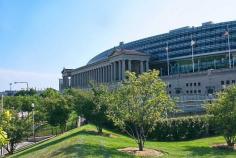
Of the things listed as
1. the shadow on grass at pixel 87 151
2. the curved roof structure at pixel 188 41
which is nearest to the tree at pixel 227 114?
the shadow on grass at pixel 87 151

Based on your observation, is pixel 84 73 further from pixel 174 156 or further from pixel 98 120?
pixel 174 156

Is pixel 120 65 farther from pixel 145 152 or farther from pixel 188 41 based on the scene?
pixel 145 152

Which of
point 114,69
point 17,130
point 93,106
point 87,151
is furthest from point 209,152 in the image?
point 114,69

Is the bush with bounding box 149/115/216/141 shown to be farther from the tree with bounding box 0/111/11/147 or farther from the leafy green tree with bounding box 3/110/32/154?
the tree with bounding box 0/111/11/147

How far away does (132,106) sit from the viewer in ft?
110

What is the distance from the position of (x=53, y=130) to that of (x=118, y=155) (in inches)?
1716

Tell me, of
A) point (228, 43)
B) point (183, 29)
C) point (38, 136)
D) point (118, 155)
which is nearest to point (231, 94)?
point (118, 155)

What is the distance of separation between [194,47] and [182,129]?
102m

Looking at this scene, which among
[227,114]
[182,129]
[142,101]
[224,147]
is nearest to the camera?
[142,101]

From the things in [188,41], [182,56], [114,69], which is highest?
[188,41]

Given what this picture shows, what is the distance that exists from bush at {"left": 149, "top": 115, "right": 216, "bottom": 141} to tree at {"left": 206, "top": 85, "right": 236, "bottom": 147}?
7.84 m

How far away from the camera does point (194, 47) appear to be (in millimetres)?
143125

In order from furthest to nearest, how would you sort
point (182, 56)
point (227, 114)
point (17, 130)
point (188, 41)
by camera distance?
1. point (182, 56)
2. point (188, 41)
3. point (17, 130)
4. point (227, 114)

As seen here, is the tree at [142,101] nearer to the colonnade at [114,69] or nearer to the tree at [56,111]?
the tree at [56,111]
